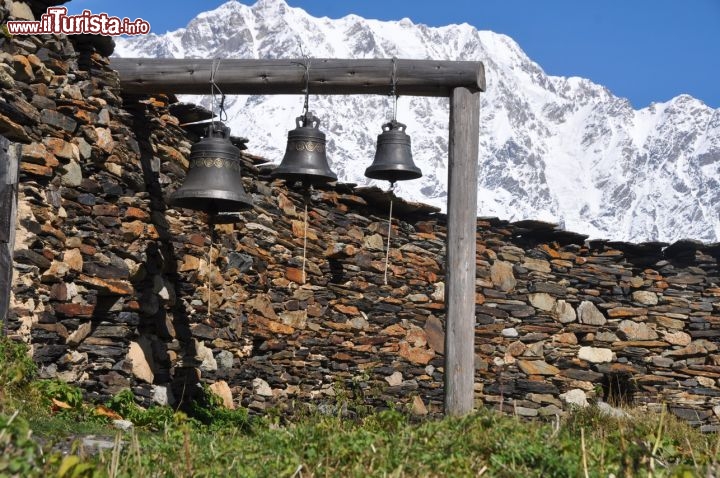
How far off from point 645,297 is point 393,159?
4.20 metres

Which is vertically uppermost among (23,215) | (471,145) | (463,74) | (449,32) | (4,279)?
(449,32)

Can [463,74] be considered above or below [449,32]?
below

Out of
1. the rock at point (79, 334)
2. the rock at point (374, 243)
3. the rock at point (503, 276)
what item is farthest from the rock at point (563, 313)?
the rock at point (79, 334)

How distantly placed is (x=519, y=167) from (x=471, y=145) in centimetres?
13614

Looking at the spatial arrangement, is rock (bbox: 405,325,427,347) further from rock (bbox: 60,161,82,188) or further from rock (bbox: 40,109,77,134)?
rock (bbox: 40,109,77,134)

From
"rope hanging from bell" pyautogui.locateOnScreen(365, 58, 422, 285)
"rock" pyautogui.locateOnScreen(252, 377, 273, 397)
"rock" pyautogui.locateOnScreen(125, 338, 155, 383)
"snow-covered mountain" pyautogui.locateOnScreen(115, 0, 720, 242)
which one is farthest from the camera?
"snow-covered mountain" pyautogui.locateOnScreen(115, 0, 720, 242)

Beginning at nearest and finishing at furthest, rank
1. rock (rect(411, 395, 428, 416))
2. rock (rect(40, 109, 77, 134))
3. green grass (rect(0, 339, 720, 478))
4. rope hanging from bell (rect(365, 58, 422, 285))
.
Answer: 1. green grass (rect(0, 339, 720, 478))
2. rock (rect(40, 109, 77, 134))
3. rope hanging from bell (rect(365, 58, 422, 285))
4. rock (rect(411, 395, 428, 416))

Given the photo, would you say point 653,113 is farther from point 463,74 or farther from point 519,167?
point 463,74

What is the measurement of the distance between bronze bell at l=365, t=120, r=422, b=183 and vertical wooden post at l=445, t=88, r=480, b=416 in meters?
0.38

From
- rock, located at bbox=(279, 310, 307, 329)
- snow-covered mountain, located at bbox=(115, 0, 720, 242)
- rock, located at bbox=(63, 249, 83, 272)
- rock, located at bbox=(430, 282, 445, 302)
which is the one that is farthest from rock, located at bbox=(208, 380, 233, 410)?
snow-covered mountain, located at bbox=(115, 0, 720, 242)

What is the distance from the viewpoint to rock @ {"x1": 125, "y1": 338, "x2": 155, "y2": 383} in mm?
7156

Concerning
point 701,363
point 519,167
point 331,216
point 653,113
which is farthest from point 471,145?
point 653,113

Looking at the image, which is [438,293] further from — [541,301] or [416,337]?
[541,301]

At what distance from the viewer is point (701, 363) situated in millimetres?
9758
